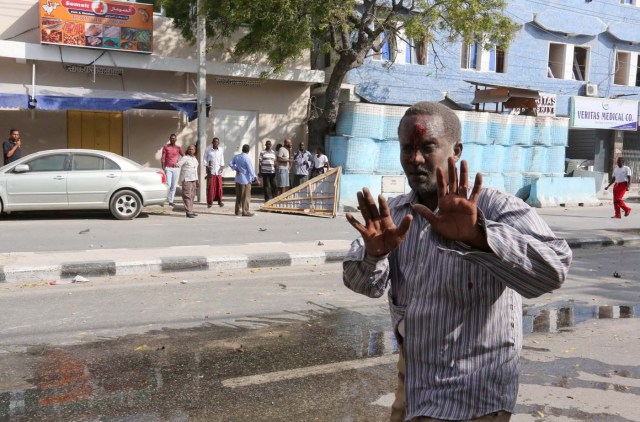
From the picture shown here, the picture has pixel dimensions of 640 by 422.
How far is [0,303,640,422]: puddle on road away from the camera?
407cm

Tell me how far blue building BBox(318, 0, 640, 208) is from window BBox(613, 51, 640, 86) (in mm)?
42

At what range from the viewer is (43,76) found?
17.8 metres

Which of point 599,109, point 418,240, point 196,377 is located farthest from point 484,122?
point 418,240

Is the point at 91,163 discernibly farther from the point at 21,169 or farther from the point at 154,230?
the point at 154,230

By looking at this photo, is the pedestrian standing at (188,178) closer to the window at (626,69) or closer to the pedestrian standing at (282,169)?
the pedestrian standing at (282,169)

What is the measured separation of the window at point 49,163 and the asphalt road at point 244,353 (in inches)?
233

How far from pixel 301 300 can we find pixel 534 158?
15302mm

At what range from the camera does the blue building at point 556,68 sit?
22.5 m

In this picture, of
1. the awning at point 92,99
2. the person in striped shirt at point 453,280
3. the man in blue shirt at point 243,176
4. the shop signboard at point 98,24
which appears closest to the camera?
the person in striped shirt at point 453,280

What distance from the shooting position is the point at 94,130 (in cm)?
1892

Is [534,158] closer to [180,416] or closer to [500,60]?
[500,60]

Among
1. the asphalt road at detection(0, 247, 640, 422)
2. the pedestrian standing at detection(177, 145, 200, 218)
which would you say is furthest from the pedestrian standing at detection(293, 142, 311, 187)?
the asphalt road at detection(0, 247, 640, 422)

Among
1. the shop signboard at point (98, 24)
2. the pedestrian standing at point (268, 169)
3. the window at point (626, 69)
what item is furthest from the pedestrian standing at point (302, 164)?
the window at point (626, 69)

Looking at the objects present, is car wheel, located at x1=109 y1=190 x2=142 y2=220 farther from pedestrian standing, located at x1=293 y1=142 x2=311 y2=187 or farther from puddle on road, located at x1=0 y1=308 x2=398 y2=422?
puddle on road, located at x1=0 y1=308 x2=398 y2=422
